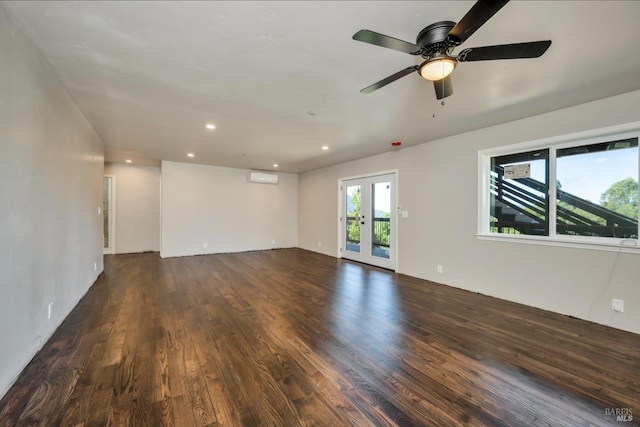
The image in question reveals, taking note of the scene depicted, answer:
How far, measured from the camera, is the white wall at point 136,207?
675cm

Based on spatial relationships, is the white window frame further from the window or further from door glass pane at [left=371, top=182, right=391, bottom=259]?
door glass pane at [left=371, top=182, right=391, bottom=259]

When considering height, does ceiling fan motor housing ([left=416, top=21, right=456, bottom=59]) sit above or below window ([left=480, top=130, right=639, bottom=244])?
above

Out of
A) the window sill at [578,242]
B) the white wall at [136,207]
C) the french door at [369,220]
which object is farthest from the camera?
the white wall at [136,207]

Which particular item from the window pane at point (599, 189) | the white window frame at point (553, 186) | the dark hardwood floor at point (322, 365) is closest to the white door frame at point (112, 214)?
the dark hardwood floor at point (322, 365)

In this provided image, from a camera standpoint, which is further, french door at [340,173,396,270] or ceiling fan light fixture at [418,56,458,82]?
french door at [340,173,396,270]

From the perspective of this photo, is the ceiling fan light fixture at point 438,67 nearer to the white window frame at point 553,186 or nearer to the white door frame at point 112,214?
the white window frame at point 553,186

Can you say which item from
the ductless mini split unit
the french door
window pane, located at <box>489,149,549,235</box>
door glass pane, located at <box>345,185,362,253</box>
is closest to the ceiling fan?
window pane, located at <box>489,149,549,235</box>

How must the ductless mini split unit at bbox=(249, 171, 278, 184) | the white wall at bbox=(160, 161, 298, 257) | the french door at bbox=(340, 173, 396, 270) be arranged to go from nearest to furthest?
1. the french door at bbox=(340, 173, 396, 270)
2. the white wall at bbox=(160, 161, 298, 257)
3. the ductless mini split unit at bbox=(249, 171, 278, 184)

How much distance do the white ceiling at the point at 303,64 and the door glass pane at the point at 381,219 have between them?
1.74 metres

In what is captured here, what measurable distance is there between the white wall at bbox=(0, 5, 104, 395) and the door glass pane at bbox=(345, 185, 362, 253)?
489cm

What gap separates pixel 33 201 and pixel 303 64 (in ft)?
8.08

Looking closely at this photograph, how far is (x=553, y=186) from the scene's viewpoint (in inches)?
128

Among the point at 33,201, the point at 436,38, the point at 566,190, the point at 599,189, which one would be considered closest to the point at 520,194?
the point at 566,190

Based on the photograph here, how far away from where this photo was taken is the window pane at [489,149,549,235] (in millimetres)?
3369
